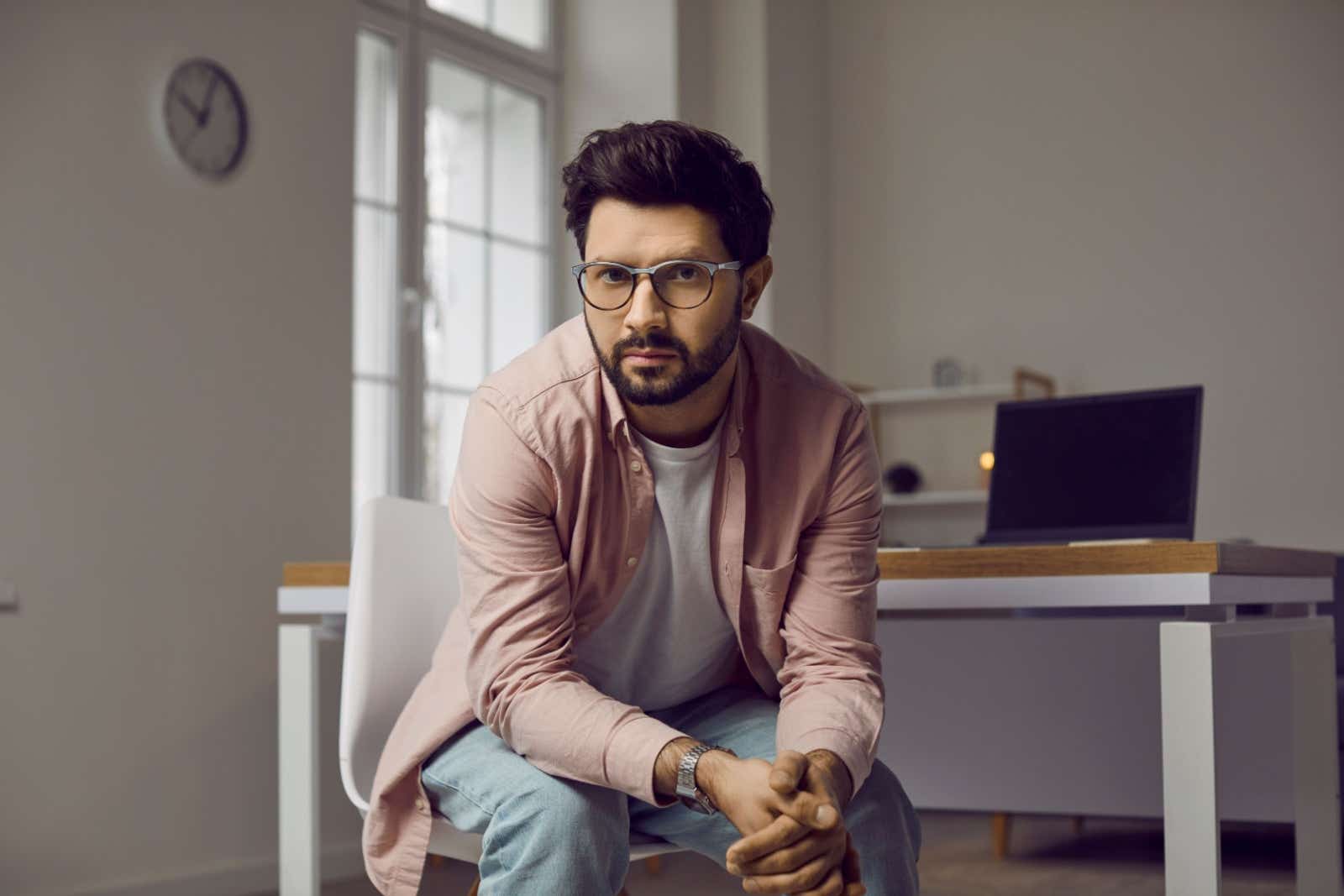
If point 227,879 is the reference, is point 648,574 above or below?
above

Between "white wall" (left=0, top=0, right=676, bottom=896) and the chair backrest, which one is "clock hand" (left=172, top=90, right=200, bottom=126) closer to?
"white wall" (left=0, top=0, right=676, bottom=896)

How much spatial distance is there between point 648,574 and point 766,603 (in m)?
A: 0.14

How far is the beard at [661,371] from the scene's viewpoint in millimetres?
1486

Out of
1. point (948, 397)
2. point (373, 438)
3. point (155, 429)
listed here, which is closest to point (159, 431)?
point (155, 429)

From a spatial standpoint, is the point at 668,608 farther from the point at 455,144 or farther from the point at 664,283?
the point at 455,144

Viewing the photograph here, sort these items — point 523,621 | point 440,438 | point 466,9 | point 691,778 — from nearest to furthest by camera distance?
point 691,778 < point 523,621 < point 440,438 < point 466,9

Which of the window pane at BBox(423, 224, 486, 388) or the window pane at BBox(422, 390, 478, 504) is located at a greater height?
the window pane at BBox(423, 224, 486, 388)

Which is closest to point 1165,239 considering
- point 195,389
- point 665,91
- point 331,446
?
point 665,91

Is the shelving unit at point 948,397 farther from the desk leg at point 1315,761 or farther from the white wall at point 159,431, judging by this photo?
the desk leg at point 1315,761

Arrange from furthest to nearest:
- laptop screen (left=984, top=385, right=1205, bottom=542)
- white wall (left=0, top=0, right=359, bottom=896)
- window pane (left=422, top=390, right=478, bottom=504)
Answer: window pane (left=422, top=390, right=478, bottom=504)
white wall (left=0, top=0, right=359, bottom=896)
laptop screen (left=984, top=385, right=1205, bottom=542)

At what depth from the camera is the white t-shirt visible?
158 centimetres

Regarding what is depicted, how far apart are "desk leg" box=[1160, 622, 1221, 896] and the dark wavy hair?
0.69 m

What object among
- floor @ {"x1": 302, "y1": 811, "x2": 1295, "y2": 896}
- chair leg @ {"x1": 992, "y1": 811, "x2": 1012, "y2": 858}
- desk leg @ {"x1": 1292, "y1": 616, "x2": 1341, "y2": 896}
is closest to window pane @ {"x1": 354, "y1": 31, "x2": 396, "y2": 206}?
floor @ {"x1": 302, "y1": 811, "x2": 1295, "y2": 896}

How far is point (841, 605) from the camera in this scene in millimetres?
1572
